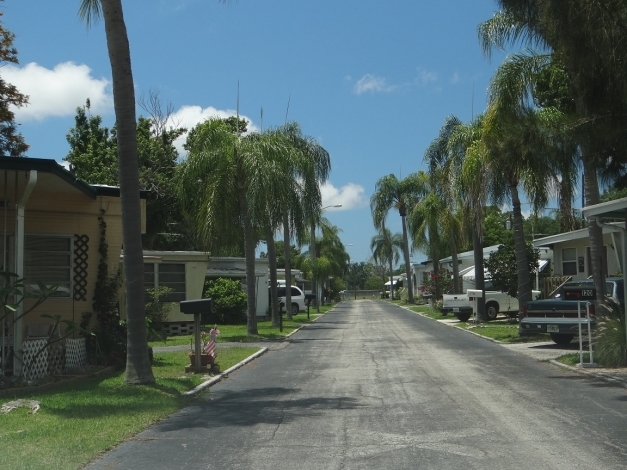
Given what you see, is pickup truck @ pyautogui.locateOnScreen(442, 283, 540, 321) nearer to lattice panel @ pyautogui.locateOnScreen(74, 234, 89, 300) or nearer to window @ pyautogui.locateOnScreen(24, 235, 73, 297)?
lattice panel @ pyautogui.locateOnScreen(74, 234, 89, 300)

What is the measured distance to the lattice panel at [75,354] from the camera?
1484 centimetres

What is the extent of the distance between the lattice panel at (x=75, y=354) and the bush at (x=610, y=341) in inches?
402

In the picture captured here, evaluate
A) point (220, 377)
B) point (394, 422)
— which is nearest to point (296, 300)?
point (220, 377)

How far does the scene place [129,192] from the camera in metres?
13.2

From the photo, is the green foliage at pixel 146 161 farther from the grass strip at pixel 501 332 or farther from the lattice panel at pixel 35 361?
the lattice panel at pixel 35 361

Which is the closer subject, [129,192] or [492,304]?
[129,192]

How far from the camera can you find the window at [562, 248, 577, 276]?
31484 millimetres

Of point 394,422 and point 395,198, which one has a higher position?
point 395,198

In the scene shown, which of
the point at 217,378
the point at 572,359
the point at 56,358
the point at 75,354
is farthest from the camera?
the point at 572,359

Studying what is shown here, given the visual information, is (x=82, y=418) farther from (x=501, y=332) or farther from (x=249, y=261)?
(x=501, y=332)

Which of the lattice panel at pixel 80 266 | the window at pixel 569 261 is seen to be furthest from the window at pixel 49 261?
the window at pixel 569 261

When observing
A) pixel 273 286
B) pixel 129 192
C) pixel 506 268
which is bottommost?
pixel 273 286

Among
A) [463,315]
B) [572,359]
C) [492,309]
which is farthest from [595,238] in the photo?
[463,315]

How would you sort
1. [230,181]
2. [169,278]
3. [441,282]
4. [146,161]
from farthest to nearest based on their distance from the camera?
[441,282]
[146,161]
[169,278]
[230,181]
